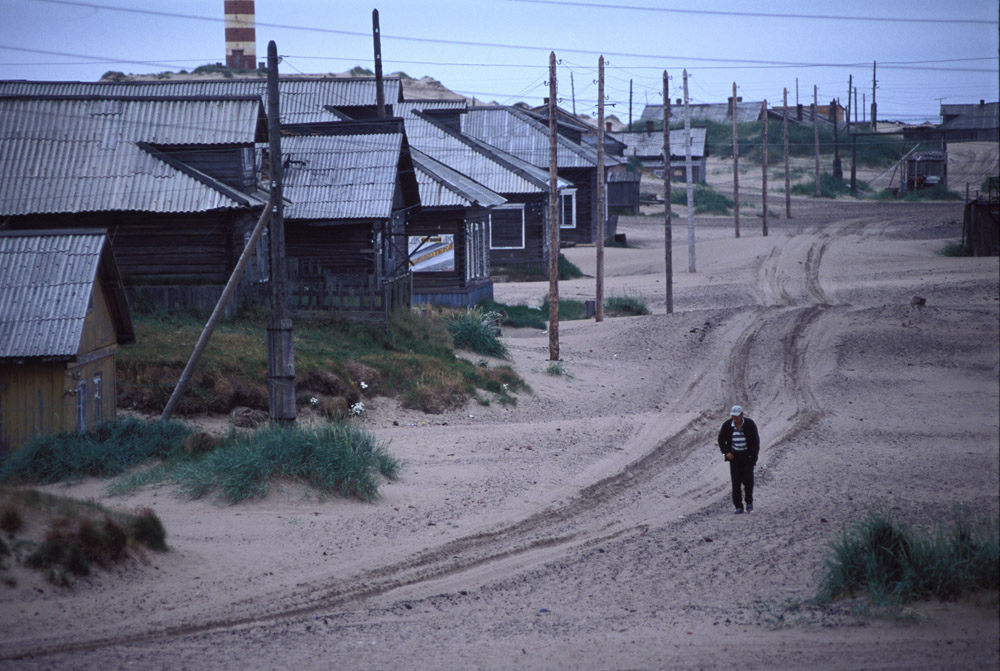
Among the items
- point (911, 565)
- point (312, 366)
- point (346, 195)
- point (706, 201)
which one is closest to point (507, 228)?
point (346, 195)

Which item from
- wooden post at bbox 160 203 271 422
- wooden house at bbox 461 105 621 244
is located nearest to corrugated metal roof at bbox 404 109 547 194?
wooden house at bbox 461 105 621 244

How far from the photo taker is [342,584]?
9695 mm

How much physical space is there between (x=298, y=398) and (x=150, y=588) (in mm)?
7837

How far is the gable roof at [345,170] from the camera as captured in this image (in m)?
23.8

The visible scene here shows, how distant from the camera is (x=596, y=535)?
11586 mm

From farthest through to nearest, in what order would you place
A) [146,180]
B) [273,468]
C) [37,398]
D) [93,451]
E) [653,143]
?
[653,143]
[146,180]
[37,398]
[93,451]
[273,468]

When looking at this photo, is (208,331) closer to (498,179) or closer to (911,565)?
(911,565)

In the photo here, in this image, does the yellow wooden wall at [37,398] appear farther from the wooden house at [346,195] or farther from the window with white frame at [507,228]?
the window with white frame at [507,228]

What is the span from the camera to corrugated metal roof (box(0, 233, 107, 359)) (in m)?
13.3

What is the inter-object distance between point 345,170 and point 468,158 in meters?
14.4

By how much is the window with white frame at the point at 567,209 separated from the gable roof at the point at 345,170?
23.9 meters

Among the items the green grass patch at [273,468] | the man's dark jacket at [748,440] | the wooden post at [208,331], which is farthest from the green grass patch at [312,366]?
the man's dark jacket at [748,440]

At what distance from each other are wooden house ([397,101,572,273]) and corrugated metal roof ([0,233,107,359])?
22376 millimetres

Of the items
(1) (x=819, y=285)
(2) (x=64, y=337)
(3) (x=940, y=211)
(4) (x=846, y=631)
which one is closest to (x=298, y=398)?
(2) (x=64, y=337)
